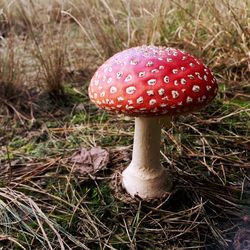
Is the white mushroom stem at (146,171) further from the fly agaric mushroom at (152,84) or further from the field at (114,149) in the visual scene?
the fly agaric mushroom at (152,84)

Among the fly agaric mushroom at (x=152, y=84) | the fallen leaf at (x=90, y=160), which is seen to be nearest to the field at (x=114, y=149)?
the fallen leaf at (x=90, y=160)

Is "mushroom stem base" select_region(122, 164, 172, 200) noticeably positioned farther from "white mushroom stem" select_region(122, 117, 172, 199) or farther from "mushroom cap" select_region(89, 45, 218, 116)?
"mushroom cap" select_region(89, 45, 218, 116)

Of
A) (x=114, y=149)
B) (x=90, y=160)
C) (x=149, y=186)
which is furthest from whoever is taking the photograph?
(x=114, y=149)

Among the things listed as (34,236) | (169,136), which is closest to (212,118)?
(169,136)

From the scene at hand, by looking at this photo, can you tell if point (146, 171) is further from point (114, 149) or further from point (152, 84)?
point (152, 84)

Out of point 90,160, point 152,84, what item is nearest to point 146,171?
point 90,160

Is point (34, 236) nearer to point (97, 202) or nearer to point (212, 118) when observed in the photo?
point (97, 202)
